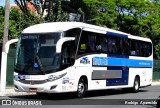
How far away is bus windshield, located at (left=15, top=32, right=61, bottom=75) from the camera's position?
18625mm

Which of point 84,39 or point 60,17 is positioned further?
point 60,17

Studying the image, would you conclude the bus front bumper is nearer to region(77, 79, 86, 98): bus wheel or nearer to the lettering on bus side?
region(77, 79, 86, 98): bus wheel

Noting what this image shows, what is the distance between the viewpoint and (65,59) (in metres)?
19.1

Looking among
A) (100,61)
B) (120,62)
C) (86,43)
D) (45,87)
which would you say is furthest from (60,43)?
(120,62)

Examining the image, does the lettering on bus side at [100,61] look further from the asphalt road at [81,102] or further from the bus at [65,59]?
the asphalt road at [81,102]

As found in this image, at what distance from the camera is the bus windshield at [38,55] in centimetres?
1862

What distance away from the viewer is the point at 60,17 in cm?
4022

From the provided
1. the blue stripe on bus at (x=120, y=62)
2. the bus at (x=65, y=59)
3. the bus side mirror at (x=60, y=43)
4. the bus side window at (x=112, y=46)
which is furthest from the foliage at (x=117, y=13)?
the bus side mirror at (x=60, y=43)

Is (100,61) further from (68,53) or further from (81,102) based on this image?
(81,102)

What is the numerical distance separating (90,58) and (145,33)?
118 feet

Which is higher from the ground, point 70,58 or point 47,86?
point 70,58

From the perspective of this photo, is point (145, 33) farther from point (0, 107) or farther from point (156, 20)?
point (0, 107)

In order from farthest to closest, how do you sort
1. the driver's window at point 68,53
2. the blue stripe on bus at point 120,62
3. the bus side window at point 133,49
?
the bus side window at point 133,49 < the blue stripe on bus at point 120,62 < the driver's window at point 68,53

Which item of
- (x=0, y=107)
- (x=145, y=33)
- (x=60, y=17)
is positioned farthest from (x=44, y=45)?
(x=145, y=33)
